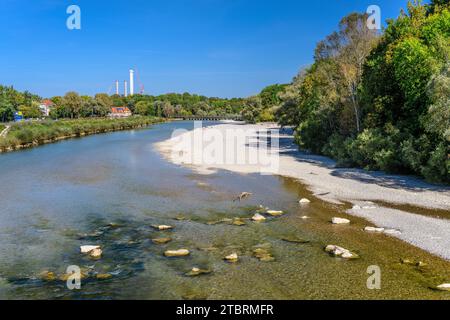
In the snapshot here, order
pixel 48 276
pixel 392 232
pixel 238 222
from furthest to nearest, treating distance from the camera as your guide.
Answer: pixel 238 222, pixel 392 232, pixel 48 276

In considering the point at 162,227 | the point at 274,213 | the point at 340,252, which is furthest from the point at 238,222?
the point at 340,252

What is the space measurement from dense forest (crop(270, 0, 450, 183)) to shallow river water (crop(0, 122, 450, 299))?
8.09 m

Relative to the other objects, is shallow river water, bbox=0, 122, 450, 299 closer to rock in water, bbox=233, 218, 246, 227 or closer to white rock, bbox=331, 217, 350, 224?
rock in water, bbox=233, 218, 246, 227

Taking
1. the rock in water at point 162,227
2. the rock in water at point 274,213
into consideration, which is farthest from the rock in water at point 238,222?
the rock in water at point 162,227

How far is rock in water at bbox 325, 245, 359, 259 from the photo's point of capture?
16.0 meters

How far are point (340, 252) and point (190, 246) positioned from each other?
6256 mm

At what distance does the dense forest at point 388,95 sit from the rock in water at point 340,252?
12476 millimetres

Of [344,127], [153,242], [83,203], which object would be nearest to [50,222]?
[83,203]

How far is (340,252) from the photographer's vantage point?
1625 centimetres

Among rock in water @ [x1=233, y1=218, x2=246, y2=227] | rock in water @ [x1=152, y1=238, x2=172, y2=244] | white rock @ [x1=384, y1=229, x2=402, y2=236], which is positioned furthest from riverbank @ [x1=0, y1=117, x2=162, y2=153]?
white rock @ [x1=384, y1=229, x2=402, y2=236]

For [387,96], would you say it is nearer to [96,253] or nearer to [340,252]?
[340,252]

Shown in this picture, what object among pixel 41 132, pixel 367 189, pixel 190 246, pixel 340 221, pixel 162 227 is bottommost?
pixel 190 246

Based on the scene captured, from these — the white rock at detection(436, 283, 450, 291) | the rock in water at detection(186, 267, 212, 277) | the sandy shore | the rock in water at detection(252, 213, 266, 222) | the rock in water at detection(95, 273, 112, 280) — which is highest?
the sandy shore
